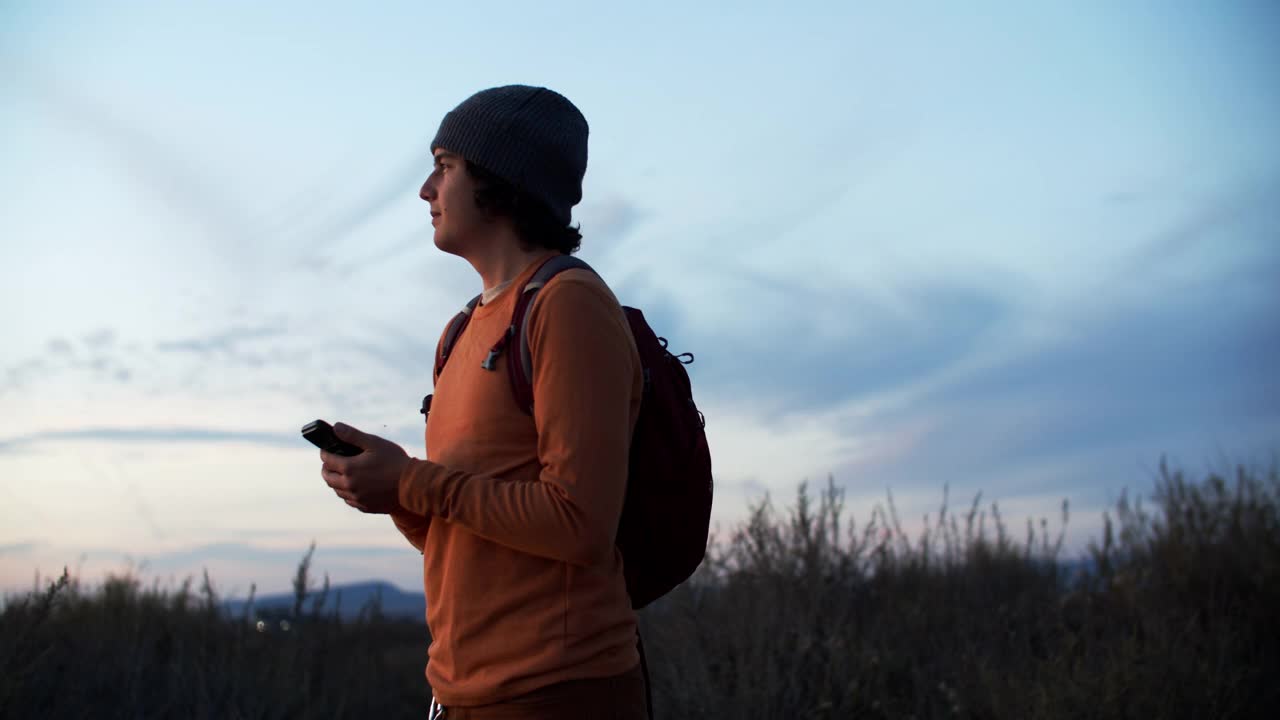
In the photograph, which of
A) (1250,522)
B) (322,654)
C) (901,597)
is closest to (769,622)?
(901,597)

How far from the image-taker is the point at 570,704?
1.82 meters

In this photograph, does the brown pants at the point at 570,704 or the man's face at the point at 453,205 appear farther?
the man's face at the point at 453,205

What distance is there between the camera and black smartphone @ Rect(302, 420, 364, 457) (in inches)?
73.8

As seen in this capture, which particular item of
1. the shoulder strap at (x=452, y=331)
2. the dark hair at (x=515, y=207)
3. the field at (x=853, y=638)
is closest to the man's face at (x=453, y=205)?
the dark hair at (x=515, y=207)

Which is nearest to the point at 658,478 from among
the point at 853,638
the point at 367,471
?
→ the point at 367,471

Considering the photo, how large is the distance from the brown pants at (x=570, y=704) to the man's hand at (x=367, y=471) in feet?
1.31

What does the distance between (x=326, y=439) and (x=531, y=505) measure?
1.33 ft

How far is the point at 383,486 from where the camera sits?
6.16 ft

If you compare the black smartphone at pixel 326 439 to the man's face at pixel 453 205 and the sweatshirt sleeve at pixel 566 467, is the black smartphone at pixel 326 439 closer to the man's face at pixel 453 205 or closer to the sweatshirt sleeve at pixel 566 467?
the sweatshirt sleeve at pixel 566 467

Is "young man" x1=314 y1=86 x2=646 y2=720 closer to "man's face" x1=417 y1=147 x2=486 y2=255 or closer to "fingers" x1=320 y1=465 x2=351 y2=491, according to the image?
"fingers" x1=320 y1=465 x2=351 y2=491

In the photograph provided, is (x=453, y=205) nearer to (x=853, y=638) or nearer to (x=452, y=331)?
(x=452, y=331)

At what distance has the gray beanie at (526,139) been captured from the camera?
2.13 meters

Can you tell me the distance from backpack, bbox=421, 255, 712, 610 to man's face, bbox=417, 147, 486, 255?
0.22 metres

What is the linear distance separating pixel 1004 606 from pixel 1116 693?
2.23m
